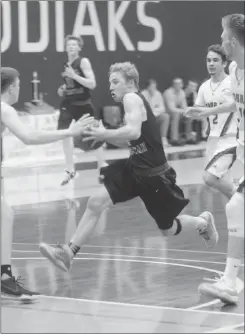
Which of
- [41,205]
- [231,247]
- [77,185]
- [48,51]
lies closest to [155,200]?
[231,247]

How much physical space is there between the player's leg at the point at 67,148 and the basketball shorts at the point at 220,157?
13.7 ft

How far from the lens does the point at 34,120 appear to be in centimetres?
1961

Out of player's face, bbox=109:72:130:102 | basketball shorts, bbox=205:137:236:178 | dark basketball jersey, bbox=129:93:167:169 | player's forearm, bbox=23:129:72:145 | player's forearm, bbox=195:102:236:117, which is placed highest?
player's face, bbox=109:72:130:102

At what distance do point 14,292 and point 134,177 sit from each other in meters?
1.72

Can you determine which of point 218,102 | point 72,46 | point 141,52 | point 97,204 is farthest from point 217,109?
point 141,52

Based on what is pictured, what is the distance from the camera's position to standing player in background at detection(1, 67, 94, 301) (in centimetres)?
797

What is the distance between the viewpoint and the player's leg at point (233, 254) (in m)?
7.76

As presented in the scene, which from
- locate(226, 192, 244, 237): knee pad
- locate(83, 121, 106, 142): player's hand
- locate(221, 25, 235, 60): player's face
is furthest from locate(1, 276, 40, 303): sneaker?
locate(221, 25, 235, 60): player's face

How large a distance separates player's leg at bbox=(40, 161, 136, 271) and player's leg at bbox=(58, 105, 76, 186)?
652 centimetres

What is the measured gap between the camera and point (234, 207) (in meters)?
7.76

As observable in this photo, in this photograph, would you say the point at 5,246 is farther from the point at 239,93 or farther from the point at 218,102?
the point at 218,102

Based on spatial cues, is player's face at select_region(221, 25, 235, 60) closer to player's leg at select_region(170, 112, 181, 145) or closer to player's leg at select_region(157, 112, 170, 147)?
player's leg at select_region(157, 112, 170, 147)

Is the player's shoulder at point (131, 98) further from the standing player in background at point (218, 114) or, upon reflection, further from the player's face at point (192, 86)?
the player's face at point (192, 86)

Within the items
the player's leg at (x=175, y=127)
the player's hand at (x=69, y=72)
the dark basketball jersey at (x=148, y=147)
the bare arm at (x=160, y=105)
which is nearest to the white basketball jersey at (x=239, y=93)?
the dark basketball jersey at (x=148, y=147)
